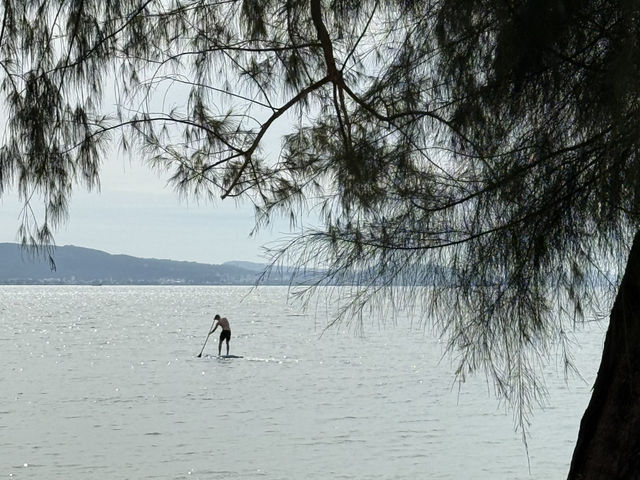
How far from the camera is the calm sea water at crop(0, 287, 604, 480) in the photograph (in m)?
15.8

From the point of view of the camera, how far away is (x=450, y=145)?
12.2 ft

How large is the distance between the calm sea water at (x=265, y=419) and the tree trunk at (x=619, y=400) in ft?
6.62

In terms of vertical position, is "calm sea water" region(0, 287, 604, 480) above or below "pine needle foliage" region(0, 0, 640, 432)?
below

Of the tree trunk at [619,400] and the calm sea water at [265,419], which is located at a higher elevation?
the tree trunk at [619,400]

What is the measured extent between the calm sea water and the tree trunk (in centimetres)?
202

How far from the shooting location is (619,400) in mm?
3484

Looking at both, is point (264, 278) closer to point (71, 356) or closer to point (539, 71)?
point (539, 71)

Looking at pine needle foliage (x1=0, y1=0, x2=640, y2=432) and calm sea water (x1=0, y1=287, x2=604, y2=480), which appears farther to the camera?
calm sea water (x1=0, y1=287, x2=604, y2=480)

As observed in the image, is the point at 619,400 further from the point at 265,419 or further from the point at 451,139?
the point at 265,419

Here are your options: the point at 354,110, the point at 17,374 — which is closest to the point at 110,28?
the point at 354,110

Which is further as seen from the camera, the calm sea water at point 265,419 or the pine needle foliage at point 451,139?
the calm sea water at point 265,419

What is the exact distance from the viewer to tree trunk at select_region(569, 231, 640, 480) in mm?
3420

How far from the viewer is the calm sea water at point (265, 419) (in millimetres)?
15812

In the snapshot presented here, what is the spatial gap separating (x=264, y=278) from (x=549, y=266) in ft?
3.52
